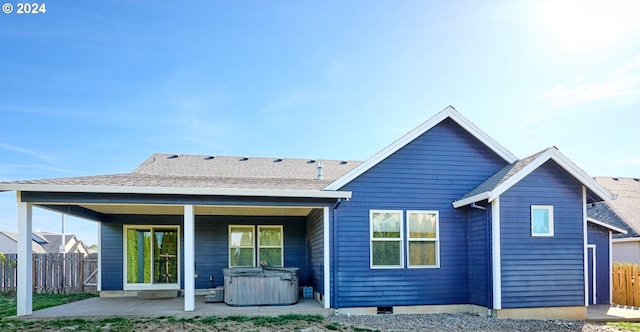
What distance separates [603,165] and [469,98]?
1526cm

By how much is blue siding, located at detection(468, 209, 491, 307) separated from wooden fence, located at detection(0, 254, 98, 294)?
11830mm

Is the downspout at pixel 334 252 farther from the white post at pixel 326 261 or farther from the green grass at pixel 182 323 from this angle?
the green grass at pixel 182 323

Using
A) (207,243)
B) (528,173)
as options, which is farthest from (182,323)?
(528,173)

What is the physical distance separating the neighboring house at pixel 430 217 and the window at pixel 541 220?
0.02 meters

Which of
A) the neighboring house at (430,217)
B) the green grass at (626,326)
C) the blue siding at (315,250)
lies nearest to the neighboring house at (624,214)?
the neighboring house at (430,217)

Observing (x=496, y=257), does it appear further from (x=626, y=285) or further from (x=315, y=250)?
(x=626, y=285)

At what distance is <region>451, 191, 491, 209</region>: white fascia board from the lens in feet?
32.8

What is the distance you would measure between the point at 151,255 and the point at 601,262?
497 inches

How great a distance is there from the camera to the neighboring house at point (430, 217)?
10.0 meters

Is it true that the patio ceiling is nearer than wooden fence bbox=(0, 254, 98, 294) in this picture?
Yes

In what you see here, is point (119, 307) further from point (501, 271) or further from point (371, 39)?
point (371, 39)

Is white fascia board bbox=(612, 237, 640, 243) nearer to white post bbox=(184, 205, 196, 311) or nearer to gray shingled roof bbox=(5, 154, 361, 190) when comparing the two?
gray shingled roof bbox=(5, 154, 361, 190)

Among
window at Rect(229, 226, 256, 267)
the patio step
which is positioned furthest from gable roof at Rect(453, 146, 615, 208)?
the patio step

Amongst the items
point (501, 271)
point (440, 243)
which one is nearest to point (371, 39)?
point (440, 243)
